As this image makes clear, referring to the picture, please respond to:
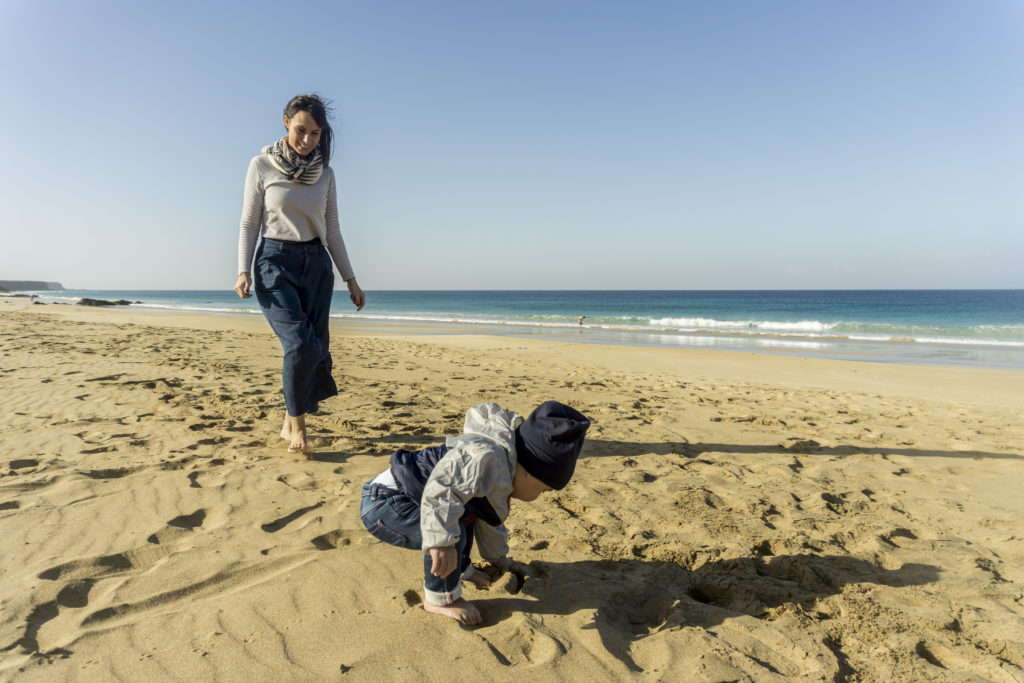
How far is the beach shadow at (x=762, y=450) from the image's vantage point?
4047mm

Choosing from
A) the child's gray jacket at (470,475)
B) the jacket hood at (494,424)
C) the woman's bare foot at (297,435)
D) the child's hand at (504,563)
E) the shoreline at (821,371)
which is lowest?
the shoreline at (821,371)

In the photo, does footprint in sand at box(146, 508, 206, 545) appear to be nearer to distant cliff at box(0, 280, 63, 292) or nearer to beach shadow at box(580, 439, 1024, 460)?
beach shadow at box(580, 439, 1024, 460)

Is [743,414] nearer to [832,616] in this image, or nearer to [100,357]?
[832,616]

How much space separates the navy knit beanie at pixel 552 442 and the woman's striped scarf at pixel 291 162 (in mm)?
2370

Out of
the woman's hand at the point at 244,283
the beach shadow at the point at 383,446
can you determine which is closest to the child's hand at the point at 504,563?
the beach shadow at the point at 383,446

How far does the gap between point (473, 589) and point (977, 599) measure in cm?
191

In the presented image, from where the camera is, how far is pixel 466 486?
73.6 inches

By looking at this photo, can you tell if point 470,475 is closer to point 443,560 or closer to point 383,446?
point 443,560

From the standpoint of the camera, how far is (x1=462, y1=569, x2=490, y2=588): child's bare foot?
220cm

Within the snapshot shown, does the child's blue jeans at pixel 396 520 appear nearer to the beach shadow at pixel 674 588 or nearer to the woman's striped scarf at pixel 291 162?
the beach shadow at pixel 674 588

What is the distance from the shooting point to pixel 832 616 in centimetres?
206

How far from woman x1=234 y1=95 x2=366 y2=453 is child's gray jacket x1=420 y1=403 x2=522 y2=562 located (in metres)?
1.78

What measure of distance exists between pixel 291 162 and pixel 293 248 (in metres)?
0.51

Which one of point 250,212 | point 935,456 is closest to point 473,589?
point 250,212
